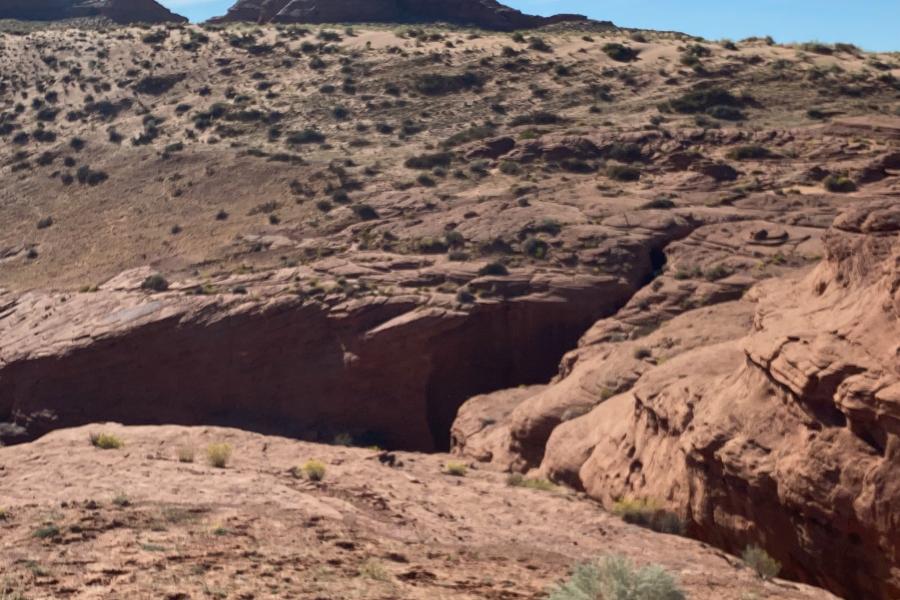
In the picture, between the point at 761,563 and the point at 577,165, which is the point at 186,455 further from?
the point at 577,165

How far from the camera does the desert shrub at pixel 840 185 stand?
115ft

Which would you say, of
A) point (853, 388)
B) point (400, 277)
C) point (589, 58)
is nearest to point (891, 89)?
point (589, 58)

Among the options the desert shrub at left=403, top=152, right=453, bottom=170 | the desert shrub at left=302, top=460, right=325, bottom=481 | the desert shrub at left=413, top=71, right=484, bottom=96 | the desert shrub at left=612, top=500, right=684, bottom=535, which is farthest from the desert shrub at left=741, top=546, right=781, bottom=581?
the desert shrub at left=413, top=71, right=484, bottom=96

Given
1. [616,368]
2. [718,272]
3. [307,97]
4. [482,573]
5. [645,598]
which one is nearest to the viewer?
[645,598]

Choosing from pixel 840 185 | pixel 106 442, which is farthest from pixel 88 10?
pixel 106 442

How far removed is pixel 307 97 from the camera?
53750 mm

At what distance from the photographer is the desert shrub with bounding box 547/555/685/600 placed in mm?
9797

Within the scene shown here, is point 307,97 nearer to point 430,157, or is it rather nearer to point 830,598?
point 430,157

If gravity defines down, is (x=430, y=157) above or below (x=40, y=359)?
above

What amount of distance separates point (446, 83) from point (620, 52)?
28.6 ft

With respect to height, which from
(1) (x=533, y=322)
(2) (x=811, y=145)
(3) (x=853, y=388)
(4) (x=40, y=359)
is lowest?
(4) (x=40, y=359)

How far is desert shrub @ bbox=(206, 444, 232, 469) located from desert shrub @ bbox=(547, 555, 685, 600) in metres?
8.57

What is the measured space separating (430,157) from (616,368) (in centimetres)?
2178

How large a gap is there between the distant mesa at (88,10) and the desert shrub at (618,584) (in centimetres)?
7813
